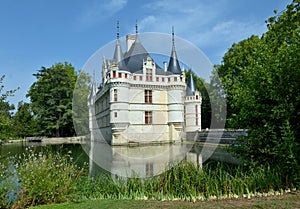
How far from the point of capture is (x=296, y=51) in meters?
5.31

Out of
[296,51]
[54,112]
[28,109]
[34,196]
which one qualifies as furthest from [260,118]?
[28,109]

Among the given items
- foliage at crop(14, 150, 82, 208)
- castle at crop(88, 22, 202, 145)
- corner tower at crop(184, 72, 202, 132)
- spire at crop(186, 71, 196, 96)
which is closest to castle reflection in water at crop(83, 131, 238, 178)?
corner tower at crop(184, 72, 202, 132)

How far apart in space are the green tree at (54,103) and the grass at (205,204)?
103 feet

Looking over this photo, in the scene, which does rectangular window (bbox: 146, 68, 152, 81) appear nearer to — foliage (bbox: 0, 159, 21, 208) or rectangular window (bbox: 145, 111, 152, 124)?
rectangular window (bbox: 145, 111, 152, 124)

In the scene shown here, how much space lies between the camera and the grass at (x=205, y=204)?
3713 millimetres

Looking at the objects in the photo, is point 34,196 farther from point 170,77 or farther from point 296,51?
point 170,77

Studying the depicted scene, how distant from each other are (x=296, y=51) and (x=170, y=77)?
17337 millimetres

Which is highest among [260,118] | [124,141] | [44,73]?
[44,73]

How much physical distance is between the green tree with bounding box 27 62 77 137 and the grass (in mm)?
31370

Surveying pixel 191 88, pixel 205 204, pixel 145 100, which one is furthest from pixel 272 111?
pixel 191 88

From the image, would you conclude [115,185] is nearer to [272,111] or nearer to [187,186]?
[187,186]

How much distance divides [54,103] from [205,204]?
33.7 meters

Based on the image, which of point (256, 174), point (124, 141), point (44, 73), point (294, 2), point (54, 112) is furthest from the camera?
point (44, 73)

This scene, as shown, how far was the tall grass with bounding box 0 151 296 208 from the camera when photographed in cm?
432
